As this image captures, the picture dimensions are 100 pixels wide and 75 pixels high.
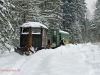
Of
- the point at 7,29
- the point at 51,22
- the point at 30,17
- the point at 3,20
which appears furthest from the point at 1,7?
the point at 51,22

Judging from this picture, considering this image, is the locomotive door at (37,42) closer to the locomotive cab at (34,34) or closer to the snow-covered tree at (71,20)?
the locomotive cab at (34,34)

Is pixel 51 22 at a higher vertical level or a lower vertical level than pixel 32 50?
higher


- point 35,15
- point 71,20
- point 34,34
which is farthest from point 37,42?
point 71,20

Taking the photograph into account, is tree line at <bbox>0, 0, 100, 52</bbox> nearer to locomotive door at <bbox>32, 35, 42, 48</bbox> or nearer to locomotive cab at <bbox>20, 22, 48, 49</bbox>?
locomotive cab at <bbox>20, 22, 48, 49</bbox>

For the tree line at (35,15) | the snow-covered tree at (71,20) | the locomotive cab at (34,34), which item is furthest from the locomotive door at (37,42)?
the snow-covered tree at (71,20)

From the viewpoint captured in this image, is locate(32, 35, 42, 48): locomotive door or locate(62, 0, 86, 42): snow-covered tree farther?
locate(62, 0, 86, 42): snow-covered tree

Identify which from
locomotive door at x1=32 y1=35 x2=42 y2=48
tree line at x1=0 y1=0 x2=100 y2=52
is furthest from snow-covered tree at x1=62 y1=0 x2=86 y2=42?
locomotive door at x1=32 y1=35 x2=42 y2=48

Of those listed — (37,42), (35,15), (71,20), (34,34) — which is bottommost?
(37,42)

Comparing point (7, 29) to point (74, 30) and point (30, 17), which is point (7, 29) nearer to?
point (30, 17)

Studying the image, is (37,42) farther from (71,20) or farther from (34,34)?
(71,20)

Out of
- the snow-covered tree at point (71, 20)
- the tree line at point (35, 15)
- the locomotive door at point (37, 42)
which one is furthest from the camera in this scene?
the snow-covered tree at point (71, 20)

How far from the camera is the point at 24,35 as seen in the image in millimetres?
16266

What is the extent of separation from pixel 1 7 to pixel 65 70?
22.0 ft

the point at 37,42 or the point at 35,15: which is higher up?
the point at 35,15
